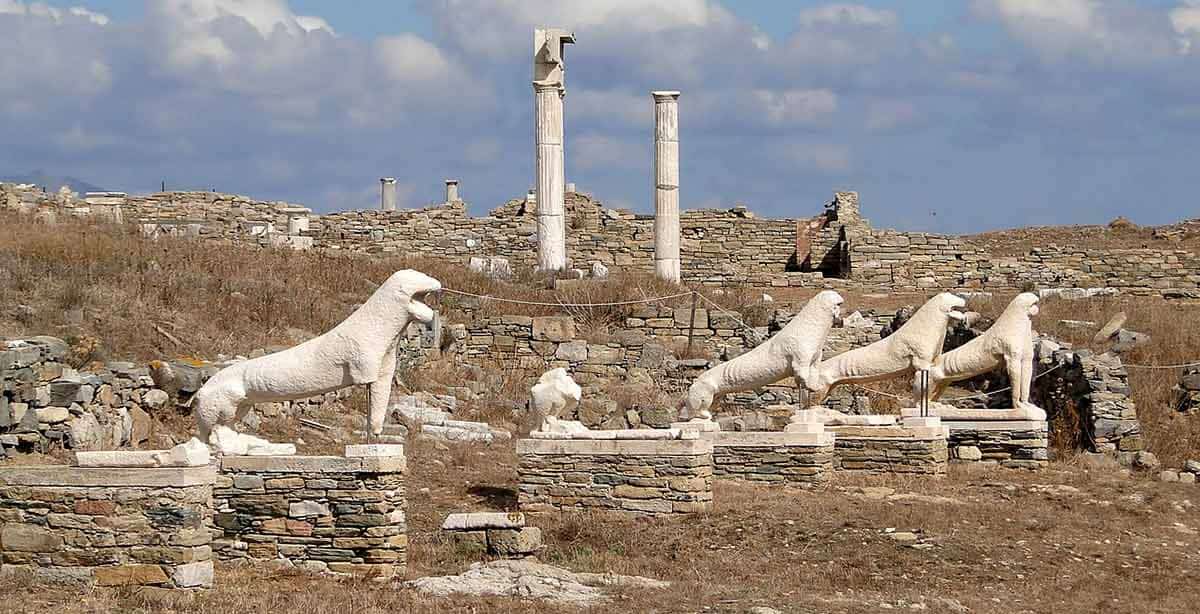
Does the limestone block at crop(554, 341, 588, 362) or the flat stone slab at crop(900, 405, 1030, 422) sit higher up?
the limestone block at crop(554, 341, 588, 362)

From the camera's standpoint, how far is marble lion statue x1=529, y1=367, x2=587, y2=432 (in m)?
14.9

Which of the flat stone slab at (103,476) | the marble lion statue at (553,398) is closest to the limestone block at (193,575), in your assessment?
the flat stone slab at (103,476)

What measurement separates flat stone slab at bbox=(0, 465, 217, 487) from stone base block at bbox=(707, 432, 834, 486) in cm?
798

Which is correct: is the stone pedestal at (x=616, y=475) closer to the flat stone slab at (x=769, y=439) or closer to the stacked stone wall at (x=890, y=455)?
the flat stone slab at (x=769, y=439)

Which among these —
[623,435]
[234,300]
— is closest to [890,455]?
[623,435]

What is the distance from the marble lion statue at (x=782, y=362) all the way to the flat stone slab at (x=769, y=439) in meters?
0.60

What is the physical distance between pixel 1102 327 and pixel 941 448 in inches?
400

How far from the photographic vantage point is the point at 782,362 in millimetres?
17625

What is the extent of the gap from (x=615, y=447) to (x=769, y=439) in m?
3.06

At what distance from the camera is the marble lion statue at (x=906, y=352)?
1877 centimetres

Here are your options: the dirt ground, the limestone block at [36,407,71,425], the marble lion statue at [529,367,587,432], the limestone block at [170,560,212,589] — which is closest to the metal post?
the dirt ground

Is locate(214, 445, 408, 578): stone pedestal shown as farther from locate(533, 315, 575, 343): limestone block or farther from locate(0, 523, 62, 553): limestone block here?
locate(533, 315, 575, 343): limestone block

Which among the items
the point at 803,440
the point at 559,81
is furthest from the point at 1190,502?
the point at 559,81

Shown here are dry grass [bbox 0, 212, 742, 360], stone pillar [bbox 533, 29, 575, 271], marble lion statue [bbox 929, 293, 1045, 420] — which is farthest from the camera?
stone pillar [bbox 533, 29, 575, 271]
